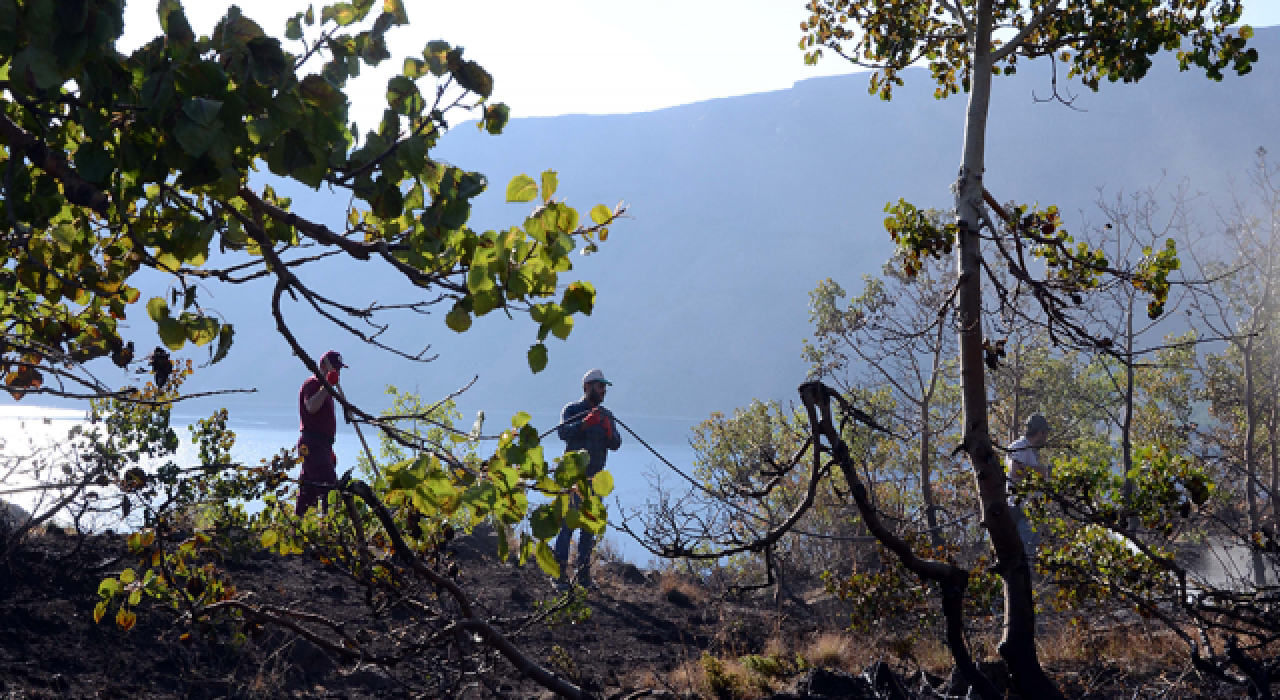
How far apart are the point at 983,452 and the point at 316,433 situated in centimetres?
505

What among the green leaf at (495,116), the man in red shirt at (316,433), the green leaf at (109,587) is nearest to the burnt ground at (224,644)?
the green leaf at (109,587)

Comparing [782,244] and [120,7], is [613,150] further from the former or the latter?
[120,7]

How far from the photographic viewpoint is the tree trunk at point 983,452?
10.5 ft

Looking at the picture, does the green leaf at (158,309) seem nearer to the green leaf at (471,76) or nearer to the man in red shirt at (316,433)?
the green leaf at (471,76)

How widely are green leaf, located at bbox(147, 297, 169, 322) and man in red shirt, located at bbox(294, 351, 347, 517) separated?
4.09m

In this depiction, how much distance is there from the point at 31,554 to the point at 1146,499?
6.02m

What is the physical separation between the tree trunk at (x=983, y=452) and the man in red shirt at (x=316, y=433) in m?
4.18

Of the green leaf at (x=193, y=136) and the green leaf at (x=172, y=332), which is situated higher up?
the green leaf at (x=193, y=136)

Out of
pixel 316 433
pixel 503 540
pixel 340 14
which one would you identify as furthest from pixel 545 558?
pixel 316 433

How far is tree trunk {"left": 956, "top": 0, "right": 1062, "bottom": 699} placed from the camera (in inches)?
126

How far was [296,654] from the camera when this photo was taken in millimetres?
4434

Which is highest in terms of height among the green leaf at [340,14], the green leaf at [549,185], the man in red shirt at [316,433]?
the man in red shirt at [316,433]

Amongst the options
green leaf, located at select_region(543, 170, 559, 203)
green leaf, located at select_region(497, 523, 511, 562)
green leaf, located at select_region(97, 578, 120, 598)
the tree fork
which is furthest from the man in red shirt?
green leaf, located at select_region(543, 170, 559, 203)

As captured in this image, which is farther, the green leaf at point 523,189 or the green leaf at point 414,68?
the green leaf at point 414,68
